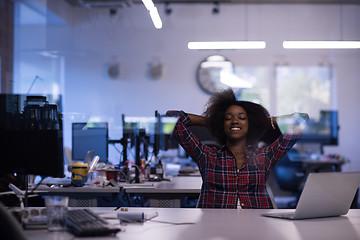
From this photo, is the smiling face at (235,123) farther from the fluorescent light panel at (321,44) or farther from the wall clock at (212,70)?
the wall clock at (212,70)

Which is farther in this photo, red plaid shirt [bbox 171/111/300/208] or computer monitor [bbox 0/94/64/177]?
red plaid shirt [bbox 171/111/300/208]

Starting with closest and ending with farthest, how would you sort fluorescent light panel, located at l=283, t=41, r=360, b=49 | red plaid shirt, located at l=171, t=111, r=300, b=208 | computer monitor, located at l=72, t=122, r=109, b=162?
red plaid shirt, located at l=171, t=111, r=300, b=208 < computer monitor, located at l=72, t=122, r=109, b=162 < fluorescent light panel, located at l=283, t=41, r=360, b=49

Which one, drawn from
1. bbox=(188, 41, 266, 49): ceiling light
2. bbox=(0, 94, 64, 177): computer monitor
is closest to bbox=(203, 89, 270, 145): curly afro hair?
bbox=(0, 94, 64, 177): computer monitor

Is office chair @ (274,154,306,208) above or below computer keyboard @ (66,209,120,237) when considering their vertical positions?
below

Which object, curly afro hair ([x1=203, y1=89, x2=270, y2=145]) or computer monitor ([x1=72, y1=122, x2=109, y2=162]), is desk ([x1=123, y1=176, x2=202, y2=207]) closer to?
computer monitor ([x1=72, y1=122, x2=109, y2=162])

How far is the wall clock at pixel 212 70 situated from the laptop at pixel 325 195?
5.73 m

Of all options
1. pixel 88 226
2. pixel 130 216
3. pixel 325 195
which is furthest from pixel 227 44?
pixel 88 226

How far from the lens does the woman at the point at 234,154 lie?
2.63m

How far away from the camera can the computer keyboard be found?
64.1 inches

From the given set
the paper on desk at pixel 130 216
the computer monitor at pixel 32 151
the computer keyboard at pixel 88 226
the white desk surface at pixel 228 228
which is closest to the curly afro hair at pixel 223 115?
the white desk surface at pixel 228 228

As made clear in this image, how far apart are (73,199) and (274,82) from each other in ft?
16.2

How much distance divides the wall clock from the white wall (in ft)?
0.32

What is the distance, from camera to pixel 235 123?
2.77 metres

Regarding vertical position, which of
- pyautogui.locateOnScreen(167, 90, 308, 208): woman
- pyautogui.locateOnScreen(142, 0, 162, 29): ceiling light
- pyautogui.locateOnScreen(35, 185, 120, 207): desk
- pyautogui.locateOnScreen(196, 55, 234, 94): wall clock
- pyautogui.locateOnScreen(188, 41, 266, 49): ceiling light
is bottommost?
pyautogui.locateOnScreen(35, 185, 120, 207): desk
